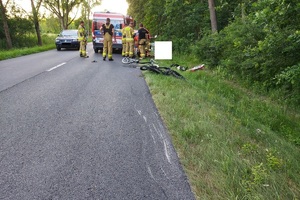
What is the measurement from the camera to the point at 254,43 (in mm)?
8305


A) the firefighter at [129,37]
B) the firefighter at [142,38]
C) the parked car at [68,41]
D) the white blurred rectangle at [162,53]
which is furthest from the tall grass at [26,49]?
the white blurred rectangle at [162,53]

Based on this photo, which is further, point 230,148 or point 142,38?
point 142,38

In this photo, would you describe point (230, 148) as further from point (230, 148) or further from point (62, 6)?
point (62, 6)

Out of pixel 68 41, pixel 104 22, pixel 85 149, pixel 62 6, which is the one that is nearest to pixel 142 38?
pixel 104 22

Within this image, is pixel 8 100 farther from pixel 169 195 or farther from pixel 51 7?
pixel 51 7

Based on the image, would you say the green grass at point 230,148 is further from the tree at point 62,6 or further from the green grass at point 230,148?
the tree at point 62,6

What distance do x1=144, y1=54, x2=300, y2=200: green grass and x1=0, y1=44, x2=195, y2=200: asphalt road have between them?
199 mm

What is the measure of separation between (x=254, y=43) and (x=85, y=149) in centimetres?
716

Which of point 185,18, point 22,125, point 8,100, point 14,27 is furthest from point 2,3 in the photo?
point 22,125

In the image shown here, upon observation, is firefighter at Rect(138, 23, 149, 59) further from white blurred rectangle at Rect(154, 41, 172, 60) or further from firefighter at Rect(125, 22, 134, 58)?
white blurred rectangle at Rect(154, 41, 172, 60)

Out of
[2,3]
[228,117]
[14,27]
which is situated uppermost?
[2,3]

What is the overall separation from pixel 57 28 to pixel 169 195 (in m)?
80.9

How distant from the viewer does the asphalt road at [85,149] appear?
2.28m

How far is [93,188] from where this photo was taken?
2.29 metres
